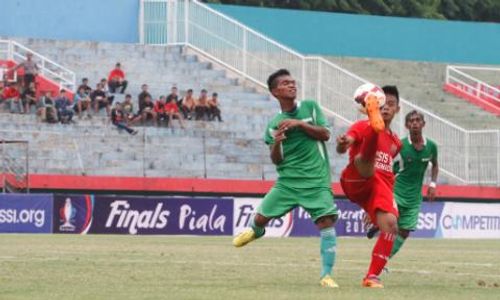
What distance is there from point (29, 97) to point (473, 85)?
19.9m

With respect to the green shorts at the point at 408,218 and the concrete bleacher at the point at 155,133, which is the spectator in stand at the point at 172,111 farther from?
the green shorts at the point at 408,218

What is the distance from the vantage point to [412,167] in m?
19.5

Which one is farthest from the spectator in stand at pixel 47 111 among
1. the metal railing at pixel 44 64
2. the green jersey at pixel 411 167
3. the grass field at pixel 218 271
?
the green jersey at pixel 411 167

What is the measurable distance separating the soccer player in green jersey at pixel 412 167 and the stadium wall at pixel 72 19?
29.3 m

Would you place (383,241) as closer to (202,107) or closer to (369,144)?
(369,144)

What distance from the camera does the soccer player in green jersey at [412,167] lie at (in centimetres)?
1892

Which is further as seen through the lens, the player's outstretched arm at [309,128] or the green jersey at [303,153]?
the green jersey at [303,153]

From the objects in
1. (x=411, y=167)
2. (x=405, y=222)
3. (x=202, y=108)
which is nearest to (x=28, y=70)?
(x=202, y=108)

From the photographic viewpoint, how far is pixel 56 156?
124ft

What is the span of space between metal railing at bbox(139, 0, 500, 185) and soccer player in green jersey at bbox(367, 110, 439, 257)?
79.6ft

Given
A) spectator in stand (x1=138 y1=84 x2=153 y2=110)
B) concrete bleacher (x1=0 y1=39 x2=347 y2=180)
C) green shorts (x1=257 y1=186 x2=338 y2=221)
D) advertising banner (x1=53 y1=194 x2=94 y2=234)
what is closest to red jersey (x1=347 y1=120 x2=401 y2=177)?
green shorts (x1=257 y1=186 x2=338 y2=221)

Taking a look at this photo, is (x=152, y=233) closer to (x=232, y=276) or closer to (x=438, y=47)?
(x=232, y=276)

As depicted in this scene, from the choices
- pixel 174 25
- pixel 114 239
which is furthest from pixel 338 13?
pixel 114 239

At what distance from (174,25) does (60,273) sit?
32.0 metres
